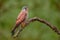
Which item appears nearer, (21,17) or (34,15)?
(21,17)

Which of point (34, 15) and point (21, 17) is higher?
point (34, 15)

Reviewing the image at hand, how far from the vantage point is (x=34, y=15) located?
7.13 m

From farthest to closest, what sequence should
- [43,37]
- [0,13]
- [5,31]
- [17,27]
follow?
[0,13] < [5,31] < [43,37] < [17,27]

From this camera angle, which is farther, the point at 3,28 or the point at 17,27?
the point at 3,28

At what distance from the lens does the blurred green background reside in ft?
23.5

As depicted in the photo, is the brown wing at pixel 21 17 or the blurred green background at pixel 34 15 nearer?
the brown wing at pixel 21 17

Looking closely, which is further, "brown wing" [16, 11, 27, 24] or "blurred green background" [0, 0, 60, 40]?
"blurred green background" [0, 0, 60, 40]

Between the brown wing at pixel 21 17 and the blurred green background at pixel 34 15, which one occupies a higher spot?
the blurred green background at pixel 34 15

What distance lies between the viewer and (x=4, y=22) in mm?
7387

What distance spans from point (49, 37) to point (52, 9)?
0.82 m

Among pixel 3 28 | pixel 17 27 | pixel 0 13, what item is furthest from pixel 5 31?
pixel 17 27

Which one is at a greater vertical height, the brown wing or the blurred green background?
the blurred green background

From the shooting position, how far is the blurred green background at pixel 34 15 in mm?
7152

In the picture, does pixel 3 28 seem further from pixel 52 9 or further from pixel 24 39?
pixel 52 9
